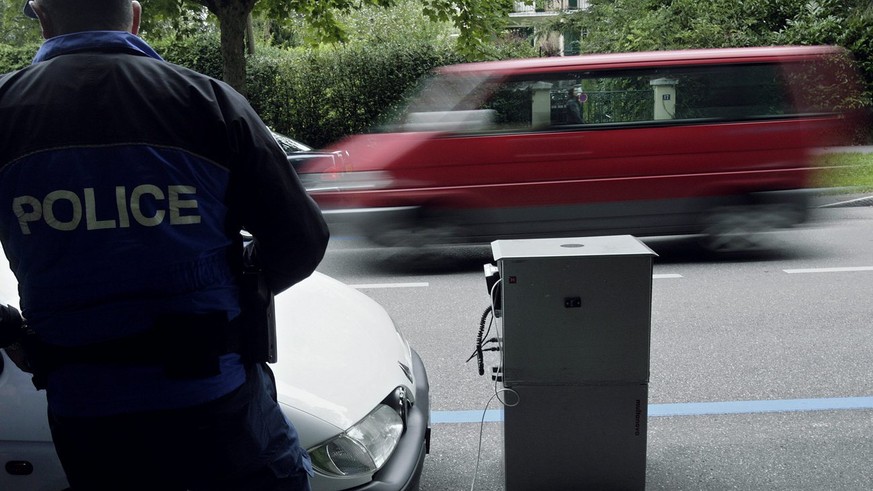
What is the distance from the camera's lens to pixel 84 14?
5.79ft

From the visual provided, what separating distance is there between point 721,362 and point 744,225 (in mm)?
3416

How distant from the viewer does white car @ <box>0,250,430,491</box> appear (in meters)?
2.49

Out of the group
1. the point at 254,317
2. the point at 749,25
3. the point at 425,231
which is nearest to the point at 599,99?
the point at 425,231

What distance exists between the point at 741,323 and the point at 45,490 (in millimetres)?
4893

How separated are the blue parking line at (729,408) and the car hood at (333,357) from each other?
972mm

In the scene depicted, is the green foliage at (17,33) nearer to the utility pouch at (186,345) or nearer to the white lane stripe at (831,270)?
the white lane stripe at (831,270)

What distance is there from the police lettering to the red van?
21.7 feet

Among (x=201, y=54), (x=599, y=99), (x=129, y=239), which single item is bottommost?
(x=599, y=99)

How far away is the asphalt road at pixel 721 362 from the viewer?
387 centimetres

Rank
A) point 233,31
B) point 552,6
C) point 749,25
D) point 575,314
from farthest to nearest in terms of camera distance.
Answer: point 552,6
point 749,25
point 233,31
point 575,314

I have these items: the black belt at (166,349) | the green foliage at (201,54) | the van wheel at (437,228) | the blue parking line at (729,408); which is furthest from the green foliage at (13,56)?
the black belt at (166,349)

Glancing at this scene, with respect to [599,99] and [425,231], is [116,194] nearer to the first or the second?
[425,231]

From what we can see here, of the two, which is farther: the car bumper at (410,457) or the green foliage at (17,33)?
the green foliage at (17,33)

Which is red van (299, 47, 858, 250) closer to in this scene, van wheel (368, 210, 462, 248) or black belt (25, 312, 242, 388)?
van wheel (368, 210, 462, 248)
